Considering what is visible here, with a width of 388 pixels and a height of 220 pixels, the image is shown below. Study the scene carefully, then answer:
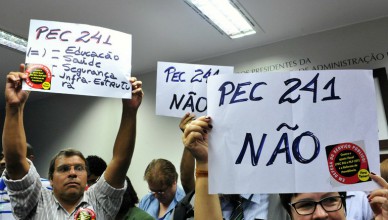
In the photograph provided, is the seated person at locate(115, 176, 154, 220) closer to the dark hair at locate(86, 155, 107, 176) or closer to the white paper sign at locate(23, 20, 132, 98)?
the dark hair at locate(86, 155, 107, 176)

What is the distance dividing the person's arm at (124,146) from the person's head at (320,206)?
85 centimetres

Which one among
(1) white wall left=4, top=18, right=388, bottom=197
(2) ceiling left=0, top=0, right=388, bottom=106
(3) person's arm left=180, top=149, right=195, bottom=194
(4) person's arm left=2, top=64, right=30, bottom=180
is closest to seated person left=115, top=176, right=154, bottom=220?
(3) person's arm left=180, top=149, right=195, bottom=194

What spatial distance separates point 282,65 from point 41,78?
9.38 ft

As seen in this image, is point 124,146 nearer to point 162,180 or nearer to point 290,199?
point 290,199

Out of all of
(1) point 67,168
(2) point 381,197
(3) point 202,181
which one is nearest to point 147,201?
(1) point 67,168

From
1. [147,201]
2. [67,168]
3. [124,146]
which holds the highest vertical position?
[124,146]

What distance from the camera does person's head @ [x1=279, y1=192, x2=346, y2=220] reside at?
42.2 inches

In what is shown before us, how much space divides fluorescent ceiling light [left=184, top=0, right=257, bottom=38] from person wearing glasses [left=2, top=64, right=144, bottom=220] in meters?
1.77

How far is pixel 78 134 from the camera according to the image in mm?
5316

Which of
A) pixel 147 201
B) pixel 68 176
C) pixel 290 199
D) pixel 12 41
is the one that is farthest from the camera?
pixel 12 41

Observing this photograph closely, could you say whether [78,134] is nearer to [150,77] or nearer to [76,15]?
[150,77]

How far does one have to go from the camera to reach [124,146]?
1.72 metres

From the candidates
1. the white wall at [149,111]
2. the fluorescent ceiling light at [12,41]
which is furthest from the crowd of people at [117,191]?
the fluorescent ceiling light at [12,41]

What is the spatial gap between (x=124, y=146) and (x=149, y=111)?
301 cm
